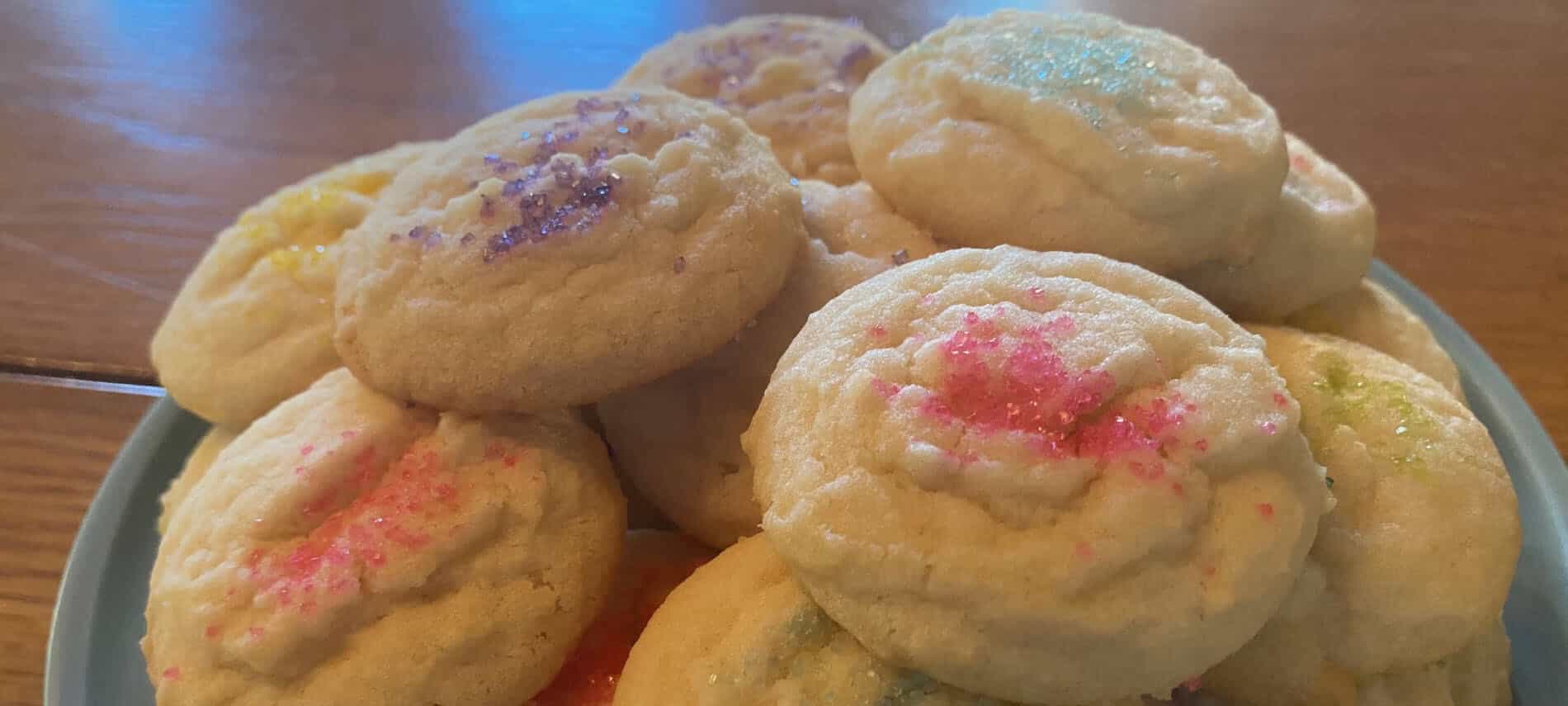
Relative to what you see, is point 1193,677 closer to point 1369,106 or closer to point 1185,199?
point 1185,199

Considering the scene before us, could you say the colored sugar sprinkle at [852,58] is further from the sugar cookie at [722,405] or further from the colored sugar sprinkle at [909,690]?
the colored sugar sprinkle at [909,690]

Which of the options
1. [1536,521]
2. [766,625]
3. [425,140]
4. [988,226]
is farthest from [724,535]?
[425,140]

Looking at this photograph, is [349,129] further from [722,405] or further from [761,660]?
[761,660]

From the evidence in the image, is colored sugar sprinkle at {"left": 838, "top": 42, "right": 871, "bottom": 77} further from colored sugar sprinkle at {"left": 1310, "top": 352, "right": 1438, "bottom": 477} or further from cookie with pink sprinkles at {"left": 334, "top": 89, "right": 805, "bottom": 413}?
colored sugar sprinkle at {"left": 1310, "top": 352, "right": 1438, "bottom": 477}

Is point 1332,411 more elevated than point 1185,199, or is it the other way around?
point 1185,199

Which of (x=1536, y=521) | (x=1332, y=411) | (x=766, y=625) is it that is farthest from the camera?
(x=1536, y=521)

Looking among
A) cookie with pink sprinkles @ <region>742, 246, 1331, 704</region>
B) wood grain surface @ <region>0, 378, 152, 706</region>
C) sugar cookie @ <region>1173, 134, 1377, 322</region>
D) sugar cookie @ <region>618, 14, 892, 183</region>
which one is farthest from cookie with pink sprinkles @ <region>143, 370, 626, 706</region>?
sugar cookie @ <region>1173, 134, 1377, 322</region>
